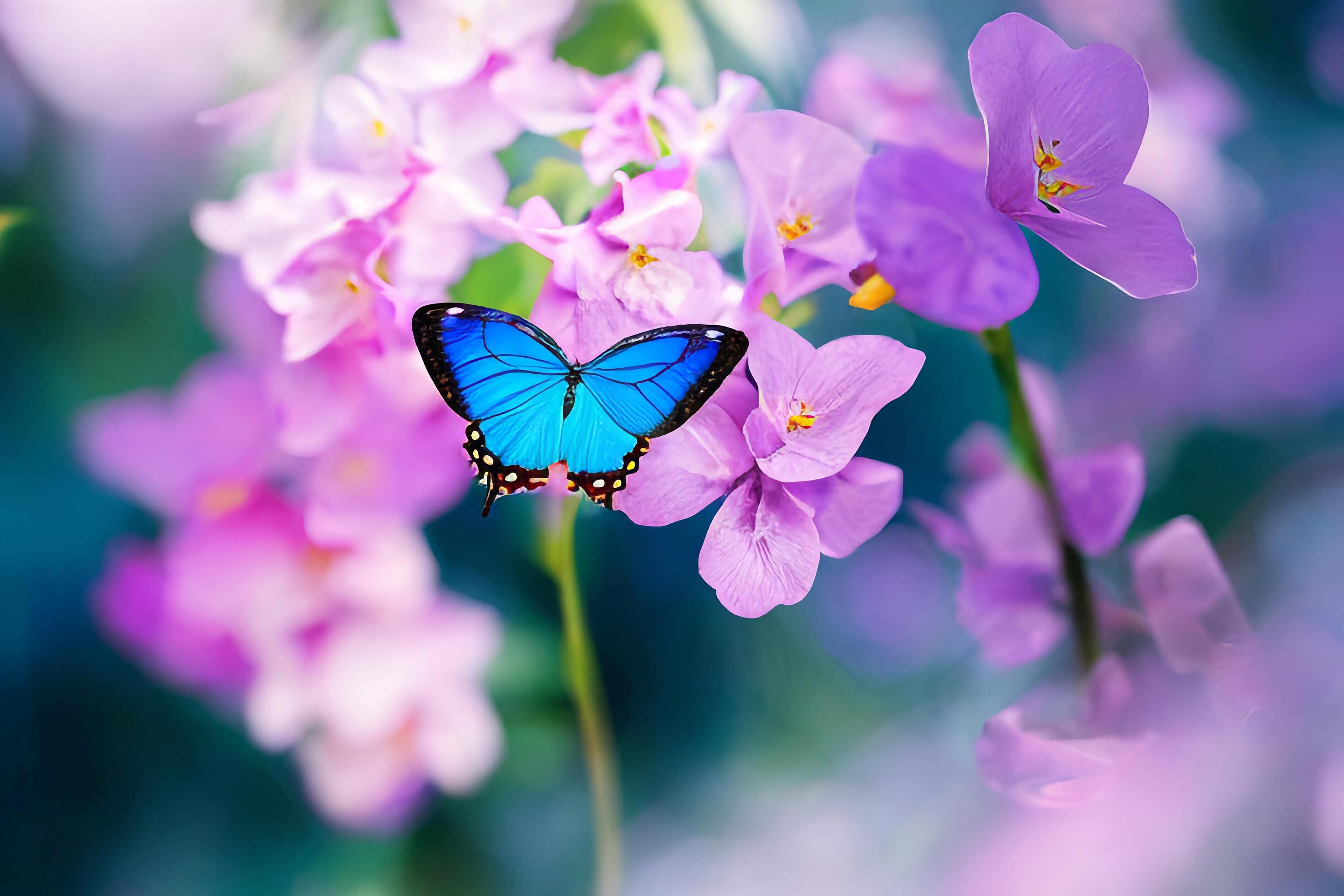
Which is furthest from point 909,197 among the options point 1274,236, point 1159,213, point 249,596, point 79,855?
point 79,855

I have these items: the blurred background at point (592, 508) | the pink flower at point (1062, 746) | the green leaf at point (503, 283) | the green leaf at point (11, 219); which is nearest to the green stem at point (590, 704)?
the blurred background at point (592, 508)

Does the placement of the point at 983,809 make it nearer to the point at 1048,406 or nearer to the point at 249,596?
the point at 1048,406

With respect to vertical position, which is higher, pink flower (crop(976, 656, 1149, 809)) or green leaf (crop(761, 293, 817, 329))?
green leaf (crop(761, 293, 817, 329))

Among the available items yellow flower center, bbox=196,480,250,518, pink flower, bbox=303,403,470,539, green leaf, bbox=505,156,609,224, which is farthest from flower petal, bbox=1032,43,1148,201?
yellow flower center, bbox=196,480,250,518

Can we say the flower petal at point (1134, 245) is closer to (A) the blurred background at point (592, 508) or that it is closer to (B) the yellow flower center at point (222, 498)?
(A) the blurred background at point (592, 508)

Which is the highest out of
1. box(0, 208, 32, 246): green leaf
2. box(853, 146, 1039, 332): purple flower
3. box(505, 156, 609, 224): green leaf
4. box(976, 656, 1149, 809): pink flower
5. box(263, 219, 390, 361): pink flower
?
box(853, 146, 1039, 332): purple flower

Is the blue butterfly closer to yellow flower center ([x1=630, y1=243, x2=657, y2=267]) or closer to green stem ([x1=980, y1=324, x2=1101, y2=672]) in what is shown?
yellow flower center ([x1=630, y1=243, x2=657, y2=267])
